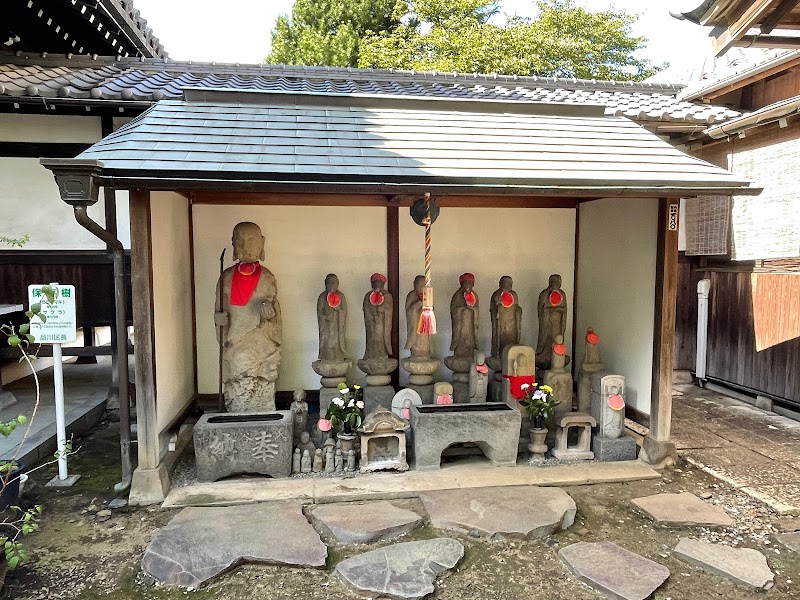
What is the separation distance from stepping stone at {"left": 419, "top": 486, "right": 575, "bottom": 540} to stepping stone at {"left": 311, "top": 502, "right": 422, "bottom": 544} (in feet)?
0.82

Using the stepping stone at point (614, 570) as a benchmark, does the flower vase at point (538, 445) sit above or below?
above

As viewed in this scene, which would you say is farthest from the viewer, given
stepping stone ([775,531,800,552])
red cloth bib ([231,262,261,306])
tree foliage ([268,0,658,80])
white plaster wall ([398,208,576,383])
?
tree foliage ([268,0,658,80])

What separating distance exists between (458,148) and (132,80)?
478 cm

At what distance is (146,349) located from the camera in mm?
4473

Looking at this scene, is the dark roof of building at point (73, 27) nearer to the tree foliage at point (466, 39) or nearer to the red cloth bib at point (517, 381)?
the red cloth bib at point (517, 381)

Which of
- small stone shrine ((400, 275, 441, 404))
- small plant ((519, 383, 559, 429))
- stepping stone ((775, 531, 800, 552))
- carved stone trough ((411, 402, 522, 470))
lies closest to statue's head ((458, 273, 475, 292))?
small stone shrine ((400, 275, 441, 404))

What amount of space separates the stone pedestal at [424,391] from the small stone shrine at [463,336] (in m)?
0.39

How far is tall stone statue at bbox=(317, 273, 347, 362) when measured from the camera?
19.4 ft

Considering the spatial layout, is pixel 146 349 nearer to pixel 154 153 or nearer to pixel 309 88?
pixel 154 153

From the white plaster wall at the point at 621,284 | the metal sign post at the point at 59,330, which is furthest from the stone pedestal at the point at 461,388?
the metal sign post at the point at 59,330

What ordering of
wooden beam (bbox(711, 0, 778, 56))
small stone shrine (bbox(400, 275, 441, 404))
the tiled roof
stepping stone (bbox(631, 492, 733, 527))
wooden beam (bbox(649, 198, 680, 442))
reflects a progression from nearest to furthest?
wooden beam (bbox(711, 0, 778, 56))
stepping stone (bbox(631, 492, 733, 527))
wooden beam (bbox(649, 198, 680, 442))
small stone shrine (bbox(400, 275, 441, 404))
the tiled roof

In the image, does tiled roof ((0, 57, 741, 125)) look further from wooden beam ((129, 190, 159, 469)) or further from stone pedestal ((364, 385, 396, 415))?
stone pedestal ((364, 385, 396, 415))

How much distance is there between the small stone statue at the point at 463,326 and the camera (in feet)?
20.4

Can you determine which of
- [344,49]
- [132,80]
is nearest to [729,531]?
[132,80]
